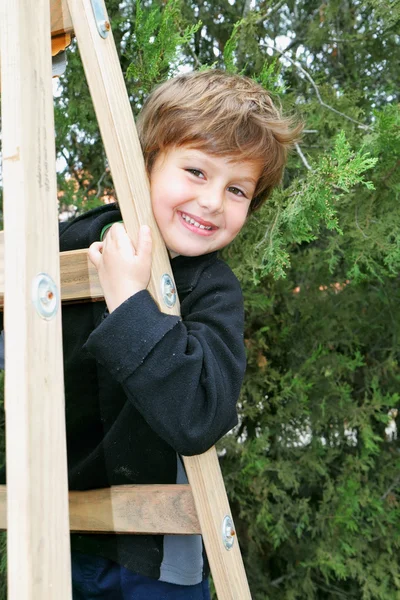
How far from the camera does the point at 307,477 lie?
9.65 ft

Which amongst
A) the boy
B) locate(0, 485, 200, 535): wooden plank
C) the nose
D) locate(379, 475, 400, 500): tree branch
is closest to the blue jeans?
the boy

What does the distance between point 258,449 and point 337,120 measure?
1308mm

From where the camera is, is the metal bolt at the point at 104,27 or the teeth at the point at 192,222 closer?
the metal bolt at the point at 104,27

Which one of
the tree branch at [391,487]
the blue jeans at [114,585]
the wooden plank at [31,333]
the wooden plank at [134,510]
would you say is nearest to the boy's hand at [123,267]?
the wooden plank at [31,333]

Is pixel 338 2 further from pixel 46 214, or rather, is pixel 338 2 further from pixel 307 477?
pixel 46 214

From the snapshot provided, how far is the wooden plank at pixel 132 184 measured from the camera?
1.04 metres

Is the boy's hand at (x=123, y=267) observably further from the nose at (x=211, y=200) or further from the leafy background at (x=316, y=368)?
the leafy background at (x=316, y=368)

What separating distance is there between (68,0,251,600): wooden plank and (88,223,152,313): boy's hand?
2cm

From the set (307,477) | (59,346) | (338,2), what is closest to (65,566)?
(59,346)

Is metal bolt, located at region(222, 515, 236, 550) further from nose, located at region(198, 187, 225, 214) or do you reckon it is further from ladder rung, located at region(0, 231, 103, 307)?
nose, located at region(198, 187, 225, 214)

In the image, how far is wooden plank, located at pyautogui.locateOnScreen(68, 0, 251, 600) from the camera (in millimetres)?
1036

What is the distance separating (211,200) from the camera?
4.07ft

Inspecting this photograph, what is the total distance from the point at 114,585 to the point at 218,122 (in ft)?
3.06

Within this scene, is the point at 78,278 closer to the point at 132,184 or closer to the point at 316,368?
the point at 132,184
